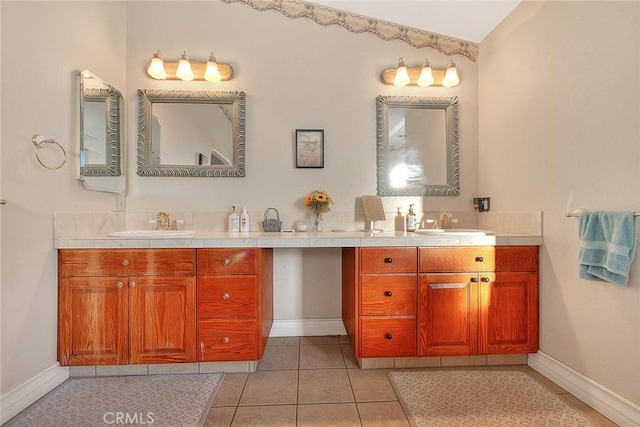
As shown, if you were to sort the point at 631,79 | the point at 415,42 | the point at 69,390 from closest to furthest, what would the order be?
the point at 631,79, the point at 69,390, the point at 415,42

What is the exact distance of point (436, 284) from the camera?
5.98ft

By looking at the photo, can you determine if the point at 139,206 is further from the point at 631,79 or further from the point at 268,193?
the point at 631,79

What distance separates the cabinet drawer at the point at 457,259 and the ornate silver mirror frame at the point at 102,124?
2.17m

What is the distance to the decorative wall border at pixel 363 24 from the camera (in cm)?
239

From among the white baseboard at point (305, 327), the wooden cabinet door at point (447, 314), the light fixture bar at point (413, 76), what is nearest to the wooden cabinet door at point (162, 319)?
the white baseboard at point (305, 327)

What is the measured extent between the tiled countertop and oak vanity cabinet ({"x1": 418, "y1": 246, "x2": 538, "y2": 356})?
0.05 m

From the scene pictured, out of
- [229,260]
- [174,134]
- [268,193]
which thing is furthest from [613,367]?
[174,134]

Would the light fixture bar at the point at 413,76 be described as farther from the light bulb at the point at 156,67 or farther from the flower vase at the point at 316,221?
the light bulb at the point at 156,67

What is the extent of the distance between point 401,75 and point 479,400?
2.20 m

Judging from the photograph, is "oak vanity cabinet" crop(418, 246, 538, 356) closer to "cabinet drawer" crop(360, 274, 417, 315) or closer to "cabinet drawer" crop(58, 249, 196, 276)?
"cabinet drawer" crop(360, 274, 417, 315)

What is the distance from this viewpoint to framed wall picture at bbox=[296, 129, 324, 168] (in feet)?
7.77

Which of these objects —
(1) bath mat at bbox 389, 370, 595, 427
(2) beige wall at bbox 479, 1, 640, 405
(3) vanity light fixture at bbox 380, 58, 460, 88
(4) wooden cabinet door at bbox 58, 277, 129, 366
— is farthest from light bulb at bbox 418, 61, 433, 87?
(4) wooden cabinet door at bbox 58, 277, 129, 366

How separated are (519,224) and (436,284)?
743mm

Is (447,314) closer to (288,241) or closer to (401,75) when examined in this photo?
(288,241)
